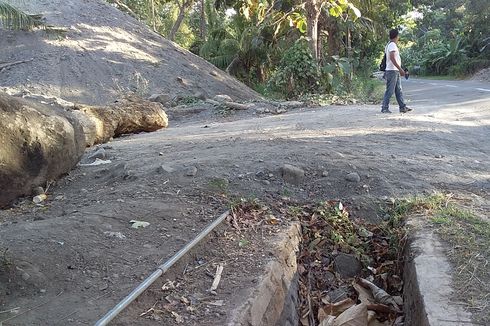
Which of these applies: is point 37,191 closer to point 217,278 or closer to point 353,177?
point 217,278

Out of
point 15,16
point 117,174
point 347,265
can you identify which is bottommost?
point 347,265

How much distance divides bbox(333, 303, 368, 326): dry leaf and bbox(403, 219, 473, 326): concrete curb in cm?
25

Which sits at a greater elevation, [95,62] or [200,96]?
[95,62]

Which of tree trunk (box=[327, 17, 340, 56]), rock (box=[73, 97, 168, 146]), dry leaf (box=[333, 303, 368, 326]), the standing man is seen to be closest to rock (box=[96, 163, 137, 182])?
dry leaf (box=[333, 303, 368, 326])

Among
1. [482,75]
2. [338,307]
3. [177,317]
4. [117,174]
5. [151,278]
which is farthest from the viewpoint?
[482,75]

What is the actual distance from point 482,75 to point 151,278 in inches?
978

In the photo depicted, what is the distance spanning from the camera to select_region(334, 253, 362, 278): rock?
365cm

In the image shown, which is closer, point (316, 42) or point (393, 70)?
point (393, 70)

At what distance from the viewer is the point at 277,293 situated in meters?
3.02

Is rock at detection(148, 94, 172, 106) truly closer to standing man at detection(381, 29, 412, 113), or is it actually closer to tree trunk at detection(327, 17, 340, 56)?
standing man at detection(381, 29, 412, 113)

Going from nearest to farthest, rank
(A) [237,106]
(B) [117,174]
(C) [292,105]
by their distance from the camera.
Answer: (B) [117,174], (A) [237,106], (C) [292,105]

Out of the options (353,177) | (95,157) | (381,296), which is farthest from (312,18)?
(381,296)

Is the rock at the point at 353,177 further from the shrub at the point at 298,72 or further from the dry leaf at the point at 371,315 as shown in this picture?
the shrub at the point at 298,72

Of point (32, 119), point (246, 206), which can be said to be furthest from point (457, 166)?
point (32, 119)
